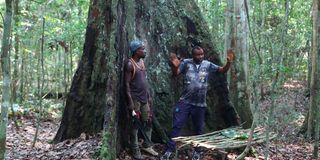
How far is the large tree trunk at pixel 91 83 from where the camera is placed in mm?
7828

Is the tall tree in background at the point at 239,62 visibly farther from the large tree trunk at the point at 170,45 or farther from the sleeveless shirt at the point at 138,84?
the sleeveless shirt at the point at 138,84

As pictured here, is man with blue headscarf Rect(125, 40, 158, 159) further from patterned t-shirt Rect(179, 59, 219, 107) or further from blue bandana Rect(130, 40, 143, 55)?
patterned t-shirt Rect(179, 59, 219, 107)

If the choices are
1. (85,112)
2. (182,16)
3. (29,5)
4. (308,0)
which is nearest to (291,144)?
(182,16)

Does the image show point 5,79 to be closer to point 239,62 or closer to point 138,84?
point 138,84

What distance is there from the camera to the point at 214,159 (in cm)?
777

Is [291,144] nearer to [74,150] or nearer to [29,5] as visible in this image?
[74,150]

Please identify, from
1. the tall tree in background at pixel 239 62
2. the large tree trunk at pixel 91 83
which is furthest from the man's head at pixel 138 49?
the tall tree in background at pixel 239 62

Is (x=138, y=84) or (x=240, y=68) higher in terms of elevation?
(x=240, y=68)

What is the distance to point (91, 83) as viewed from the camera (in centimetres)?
798

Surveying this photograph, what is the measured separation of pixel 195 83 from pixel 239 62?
8.25ft

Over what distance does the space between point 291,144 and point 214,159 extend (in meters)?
4.35

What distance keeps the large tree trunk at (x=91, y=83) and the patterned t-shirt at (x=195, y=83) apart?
58.8 inches

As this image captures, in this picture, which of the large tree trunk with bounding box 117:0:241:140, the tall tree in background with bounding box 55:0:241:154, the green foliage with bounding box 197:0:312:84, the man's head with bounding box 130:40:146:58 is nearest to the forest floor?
the tall tree in background with bounding box 55:0:241:154

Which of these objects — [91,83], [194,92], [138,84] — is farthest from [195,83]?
[91,83]
